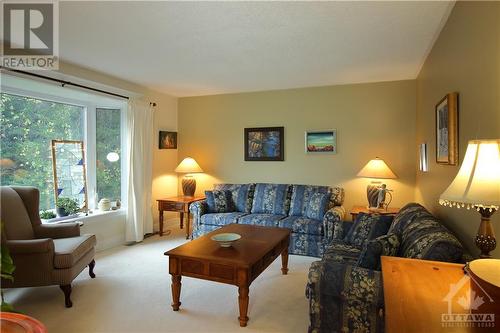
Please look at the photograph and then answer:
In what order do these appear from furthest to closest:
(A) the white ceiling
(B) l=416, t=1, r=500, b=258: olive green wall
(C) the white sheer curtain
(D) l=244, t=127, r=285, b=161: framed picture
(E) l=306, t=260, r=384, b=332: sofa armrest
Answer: (D) l=244, t=127, r=285, b=161: framed picture → (C) the white sheer curtain → (A) the white ceiling → (E) l=306, t=260, r=384, b=332: sofa armrest → (B) l=416, t=1, r=500, b=258: olive green wall

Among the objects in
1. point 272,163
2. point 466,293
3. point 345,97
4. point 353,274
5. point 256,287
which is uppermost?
point 345,97

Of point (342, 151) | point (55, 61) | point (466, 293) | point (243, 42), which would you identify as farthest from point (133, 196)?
point (466, 293)

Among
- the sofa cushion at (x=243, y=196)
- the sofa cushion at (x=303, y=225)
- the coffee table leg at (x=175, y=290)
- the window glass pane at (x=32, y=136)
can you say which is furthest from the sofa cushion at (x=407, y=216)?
the window glass pane at (x=32, y=136)

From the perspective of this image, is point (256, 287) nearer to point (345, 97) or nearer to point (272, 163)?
point (272, 163)

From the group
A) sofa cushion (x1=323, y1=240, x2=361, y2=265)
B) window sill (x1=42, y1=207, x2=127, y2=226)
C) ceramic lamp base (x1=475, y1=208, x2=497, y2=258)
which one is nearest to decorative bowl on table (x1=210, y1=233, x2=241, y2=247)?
sofa cushion (x1=323, y1=240, x2=361, y2=265)

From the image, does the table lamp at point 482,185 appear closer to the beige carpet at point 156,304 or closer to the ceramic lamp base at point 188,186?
the beige carpet at point 156,304

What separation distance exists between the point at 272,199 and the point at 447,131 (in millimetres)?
2690

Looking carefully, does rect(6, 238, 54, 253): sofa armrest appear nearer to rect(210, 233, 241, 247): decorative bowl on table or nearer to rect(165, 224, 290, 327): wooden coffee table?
rect(165, 224, 290, 327): wooden coffee table

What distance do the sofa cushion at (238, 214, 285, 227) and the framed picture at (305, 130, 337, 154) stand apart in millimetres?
1198

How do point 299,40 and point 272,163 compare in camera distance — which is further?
point 272,163

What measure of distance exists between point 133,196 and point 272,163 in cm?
224

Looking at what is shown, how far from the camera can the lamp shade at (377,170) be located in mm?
4051

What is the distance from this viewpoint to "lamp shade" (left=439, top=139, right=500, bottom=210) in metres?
1.10

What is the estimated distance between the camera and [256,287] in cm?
301
